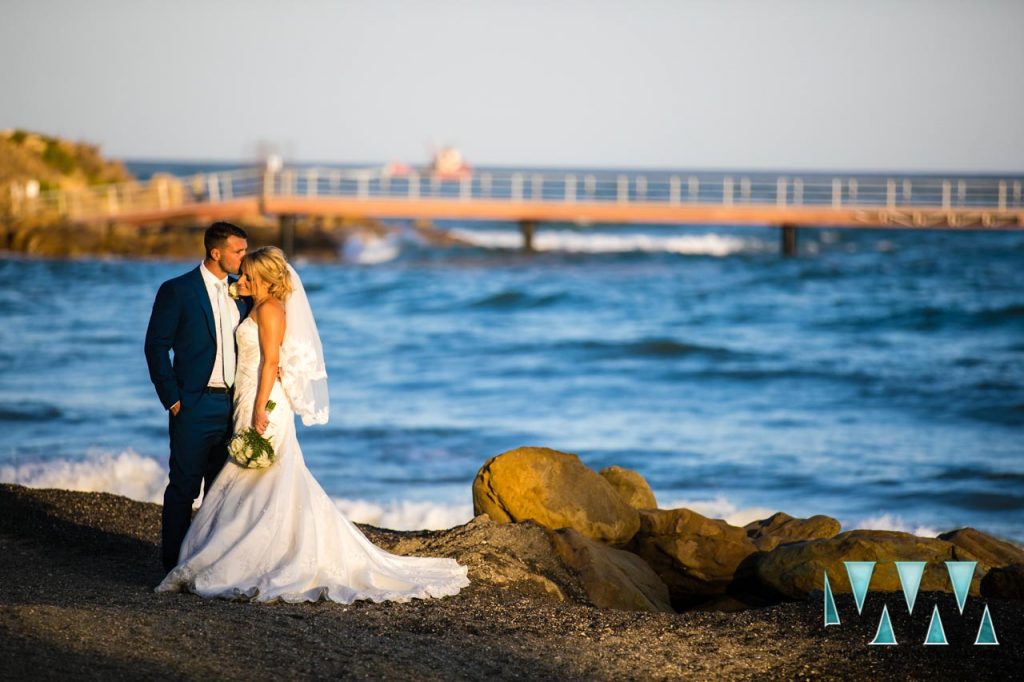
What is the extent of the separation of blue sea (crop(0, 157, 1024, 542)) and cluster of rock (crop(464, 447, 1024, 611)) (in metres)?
2.68

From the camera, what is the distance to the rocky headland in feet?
15.5

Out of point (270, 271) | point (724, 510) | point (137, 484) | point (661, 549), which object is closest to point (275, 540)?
point (270, 271)

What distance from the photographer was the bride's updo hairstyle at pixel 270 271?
5684mm

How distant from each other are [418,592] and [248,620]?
3.07 feet

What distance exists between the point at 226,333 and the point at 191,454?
600 millimetres

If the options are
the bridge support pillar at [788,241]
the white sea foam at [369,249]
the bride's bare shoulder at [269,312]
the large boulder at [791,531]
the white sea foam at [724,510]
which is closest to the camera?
the bride's bare shoulder at [269,312]

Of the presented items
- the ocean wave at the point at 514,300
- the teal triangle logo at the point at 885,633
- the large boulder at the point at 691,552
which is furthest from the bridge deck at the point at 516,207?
the teal triangle logo at the point at 885,633

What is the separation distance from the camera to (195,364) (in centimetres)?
584

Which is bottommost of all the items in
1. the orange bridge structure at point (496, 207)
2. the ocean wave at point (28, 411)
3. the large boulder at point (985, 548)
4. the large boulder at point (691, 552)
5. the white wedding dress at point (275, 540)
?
the ocean wave at point (28, 411)

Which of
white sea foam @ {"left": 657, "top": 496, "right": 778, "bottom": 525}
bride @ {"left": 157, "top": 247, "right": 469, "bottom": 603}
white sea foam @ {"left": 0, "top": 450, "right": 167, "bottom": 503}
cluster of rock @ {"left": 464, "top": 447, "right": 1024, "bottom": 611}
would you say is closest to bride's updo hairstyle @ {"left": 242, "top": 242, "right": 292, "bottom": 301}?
bride @ {"left": 157, "top": 247, "right": 469, "bottom": 603}

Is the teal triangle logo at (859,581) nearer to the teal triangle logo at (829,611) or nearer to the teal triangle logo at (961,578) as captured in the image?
the teal triangle logo at (829,611)

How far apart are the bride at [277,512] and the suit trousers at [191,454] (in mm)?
124

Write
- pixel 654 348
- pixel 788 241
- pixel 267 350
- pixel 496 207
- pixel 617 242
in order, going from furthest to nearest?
pixel 617 242 < pixel 788 241 < pixel 496 207 < pixel 654 348 < pixel 267 350

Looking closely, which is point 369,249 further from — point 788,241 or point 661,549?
point 661,549
